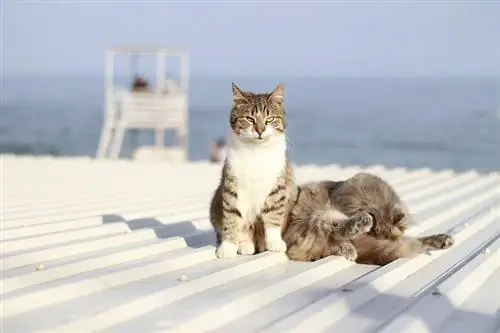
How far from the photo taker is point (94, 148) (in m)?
38.9

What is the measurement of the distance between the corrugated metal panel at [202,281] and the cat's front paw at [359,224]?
0.20m

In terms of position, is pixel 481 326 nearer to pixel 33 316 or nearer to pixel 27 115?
pixel 33 316

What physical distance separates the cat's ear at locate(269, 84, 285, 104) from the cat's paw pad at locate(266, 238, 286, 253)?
0.77 metres

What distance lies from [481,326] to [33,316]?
70.3 inches

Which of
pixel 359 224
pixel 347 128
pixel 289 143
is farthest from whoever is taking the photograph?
pixel 347 128

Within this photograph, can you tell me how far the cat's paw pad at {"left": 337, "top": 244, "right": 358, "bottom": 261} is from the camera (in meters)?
4.70

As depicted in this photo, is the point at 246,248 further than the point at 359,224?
Yes

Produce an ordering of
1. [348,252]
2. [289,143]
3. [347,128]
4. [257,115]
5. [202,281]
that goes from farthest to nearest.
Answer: [347,128] < [289,143] < [348,252] < [257,115] < [202,281]

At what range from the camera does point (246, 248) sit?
15.7 ft

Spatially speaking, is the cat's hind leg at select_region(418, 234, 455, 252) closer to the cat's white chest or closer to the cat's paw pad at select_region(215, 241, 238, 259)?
the cat's white chest

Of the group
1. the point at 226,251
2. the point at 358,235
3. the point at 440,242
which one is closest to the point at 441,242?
the point at 440,242

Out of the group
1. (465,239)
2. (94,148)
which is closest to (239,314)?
(465,239)

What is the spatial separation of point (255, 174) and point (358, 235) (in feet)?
2.11

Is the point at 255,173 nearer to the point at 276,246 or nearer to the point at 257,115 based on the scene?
the point at 257,115
